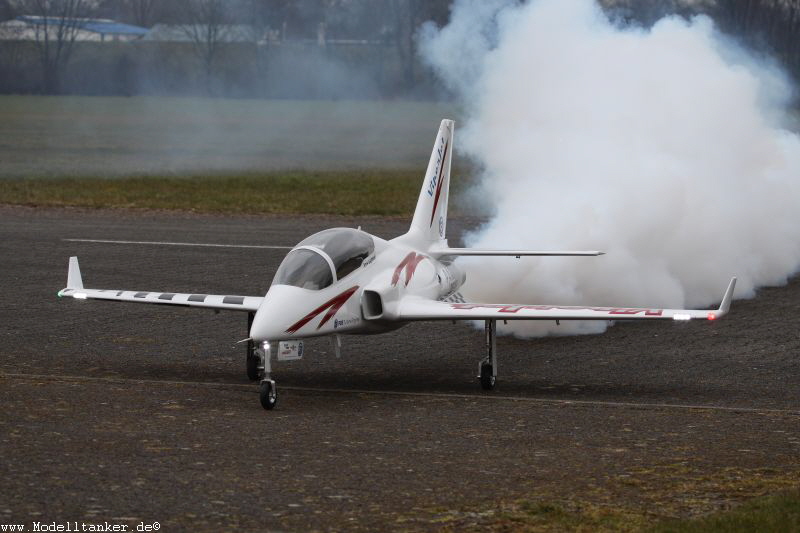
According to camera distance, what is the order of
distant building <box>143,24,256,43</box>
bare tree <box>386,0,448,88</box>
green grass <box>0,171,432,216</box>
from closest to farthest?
green grass <box>0,171,432,216</box>, bare tree <box>386,0,448,88</box>, distant building <box>143,24,256,43</box>

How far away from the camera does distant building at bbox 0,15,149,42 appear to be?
203ft

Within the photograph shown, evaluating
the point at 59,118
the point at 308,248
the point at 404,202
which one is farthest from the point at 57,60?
the point at 308,248

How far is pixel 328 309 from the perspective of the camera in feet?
52.3

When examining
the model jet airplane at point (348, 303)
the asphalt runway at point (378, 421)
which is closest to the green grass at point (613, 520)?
the asphalt runway at point (378, 421)

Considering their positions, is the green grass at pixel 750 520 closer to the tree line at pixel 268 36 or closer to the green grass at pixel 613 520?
the green grass at pixel 613 520

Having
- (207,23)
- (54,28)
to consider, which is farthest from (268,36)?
(54,28)

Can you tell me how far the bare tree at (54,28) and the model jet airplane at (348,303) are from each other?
41.7 m

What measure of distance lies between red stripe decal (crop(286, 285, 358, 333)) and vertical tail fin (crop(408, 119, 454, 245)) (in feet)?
12.5

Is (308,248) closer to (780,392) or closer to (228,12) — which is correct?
(780,392)

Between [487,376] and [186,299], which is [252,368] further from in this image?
[487,376]

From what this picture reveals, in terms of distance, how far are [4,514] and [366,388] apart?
275 inches

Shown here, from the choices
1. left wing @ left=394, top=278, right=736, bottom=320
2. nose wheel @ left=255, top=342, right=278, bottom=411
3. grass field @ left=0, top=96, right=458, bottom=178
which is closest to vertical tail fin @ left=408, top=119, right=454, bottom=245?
left wing @ left=394, top=278, right=736, bottom=320

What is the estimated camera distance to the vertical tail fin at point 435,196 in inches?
800

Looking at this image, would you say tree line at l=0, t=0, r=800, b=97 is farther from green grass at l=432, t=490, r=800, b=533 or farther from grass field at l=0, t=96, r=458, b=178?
green grass at l=432, t=490, r=800, b=533
